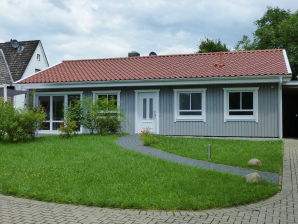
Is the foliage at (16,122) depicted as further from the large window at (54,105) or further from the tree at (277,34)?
the tree at (277,34)

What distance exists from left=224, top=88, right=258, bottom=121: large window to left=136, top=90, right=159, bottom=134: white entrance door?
3671 mm

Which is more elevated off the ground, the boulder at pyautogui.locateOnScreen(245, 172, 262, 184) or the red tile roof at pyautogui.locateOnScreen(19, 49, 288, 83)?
the red tile roof at pyautogui.locateOnScreen(19, 49, 288, 83)

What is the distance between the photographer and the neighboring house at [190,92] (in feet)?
57.6

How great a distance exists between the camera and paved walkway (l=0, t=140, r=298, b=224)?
5.74 m

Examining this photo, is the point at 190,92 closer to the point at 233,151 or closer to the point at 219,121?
the point at 219,121

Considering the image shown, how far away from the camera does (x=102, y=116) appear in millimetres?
18734

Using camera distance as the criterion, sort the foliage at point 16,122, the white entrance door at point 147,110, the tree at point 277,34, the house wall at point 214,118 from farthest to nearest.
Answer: the tree at point 277,34, the white entrance door at point 147,110, the house wall at point 214,118, the foliage at point 16,122

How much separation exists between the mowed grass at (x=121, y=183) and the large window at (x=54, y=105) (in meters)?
9.22

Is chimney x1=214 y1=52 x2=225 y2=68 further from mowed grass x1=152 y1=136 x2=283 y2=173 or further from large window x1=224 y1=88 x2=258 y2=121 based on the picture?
mowed grass x1=152 y1=136 x2=283 y2=173

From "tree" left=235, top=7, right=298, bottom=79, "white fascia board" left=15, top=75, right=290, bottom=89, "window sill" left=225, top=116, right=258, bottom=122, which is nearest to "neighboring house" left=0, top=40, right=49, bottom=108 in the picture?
"white fascia board" left=15, top=75, right=290, bottom=89

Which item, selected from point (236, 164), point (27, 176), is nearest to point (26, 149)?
point (27, 176)

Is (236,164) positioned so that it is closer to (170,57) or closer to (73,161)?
(73,161)

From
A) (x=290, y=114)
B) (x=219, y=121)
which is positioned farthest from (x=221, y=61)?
(x=290, y=114)

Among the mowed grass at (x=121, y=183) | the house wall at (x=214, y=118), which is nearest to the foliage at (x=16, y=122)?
the mowed grass at (x=121, y=183)
